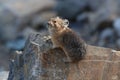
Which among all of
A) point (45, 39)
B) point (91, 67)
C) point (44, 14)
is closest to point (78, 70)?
point (91, 67)

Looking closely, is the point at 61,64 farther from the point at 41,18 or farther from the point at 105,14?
the point at 41,18

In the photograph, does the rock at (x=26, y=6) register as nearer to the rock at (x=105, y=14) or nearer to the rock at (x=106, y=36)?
the rock at (x=105, y=14)

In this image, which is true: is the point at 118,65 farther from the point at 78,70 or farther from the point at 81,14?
the point at 81,14

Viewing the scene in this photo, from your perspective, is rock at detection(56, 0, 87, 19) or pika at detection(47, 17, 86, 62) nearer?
pika at detection(47, 17, 86, 62)

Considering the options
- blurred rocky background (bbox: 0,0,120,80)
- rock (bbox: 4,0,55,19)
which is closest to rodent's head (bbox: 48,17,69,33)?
blurred rocky background (bbox: 0,0,120,80)

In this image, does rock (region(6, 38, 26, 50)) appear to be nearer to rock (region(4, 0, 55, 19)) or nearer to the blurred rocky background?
the blurred rocky background

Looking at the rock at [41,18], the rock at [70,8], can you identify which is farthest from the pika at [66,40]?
the rock at [70,8]
